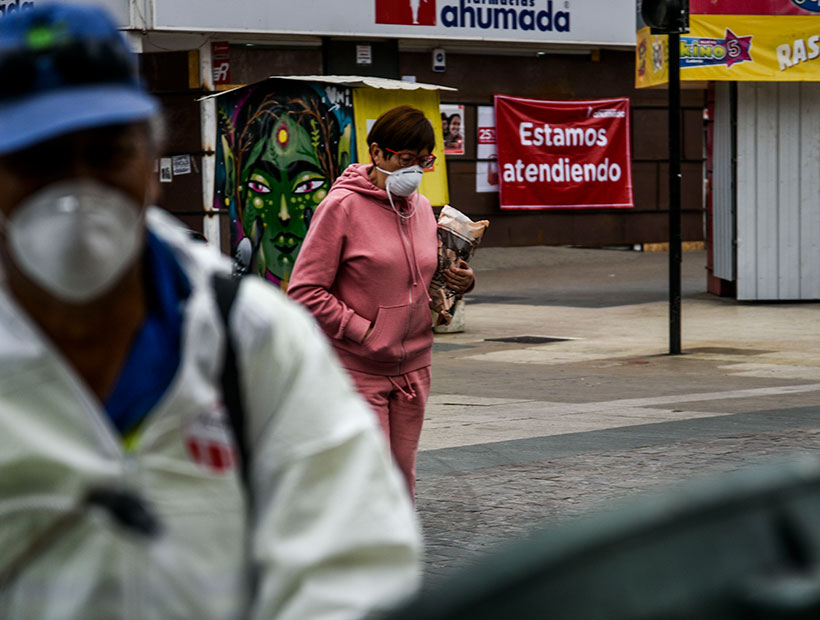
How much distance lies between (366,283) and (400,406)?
45cm

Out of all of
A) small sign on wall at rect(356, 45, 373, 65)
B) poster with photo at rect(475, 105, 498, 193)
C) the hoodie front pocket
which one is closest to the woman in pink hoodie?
the hoodie front pocket

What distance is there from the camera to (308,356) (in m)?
1.89

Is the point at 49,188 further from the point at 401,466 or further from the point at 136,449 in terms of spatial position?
the point at 401,466

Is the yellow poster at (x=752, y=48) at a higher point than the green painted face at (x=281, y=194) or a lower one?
higher

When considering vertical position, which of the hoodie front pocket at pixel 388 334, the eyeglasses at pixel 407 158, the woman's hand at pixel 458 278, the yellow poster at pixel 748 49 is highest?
the yellow poster at pixel 748 49

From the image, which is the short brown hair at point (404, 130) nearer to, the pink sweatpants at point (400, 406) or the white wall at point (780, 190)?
the pink sweatpants at point (400, 406)

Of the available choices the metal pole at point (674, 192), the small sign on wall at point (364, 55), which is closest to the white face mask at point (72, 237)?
the metal pole at point (674, 192)

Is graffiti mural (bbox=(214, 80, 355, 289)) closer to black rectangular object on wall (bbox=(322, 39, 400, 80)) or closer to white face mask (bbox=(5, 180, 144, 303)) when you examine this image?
white face mask (bbox=(5, 180, 144, 303))

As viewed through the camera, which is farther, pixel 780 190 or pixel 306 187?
pixel 780 190

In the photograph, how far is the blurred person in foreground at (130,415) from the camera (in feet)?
5.70

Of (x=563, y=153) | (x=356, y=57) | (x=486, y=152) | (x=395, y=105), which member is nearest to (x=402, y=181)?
(x=395, y=105)

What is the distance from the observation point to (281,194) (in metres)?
11.8

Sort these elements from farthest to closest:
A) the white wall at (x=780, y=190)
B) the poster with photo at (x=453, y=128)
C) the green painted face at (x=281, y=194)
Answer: the poster with photo at (x=453, y=128) < the white wall at (x=780, y=190) < the green painted face at (x=281, y=194)

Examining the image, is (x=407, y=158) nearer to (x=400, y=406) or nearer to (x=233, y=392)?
(x=400, y=406)
